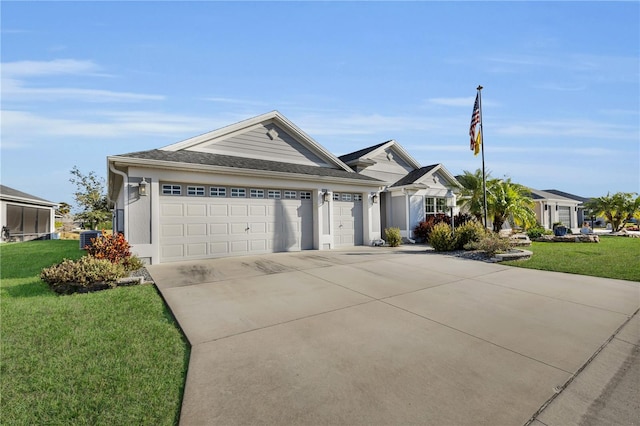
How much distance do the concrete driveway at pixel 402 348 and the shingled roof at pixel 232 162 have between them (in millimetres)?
4712

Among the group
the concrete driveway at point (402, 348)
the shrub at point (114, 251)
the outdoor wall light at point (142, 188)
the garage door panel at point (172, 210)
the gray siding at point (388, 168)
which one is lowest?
the concrete driveway at point (402, 348)

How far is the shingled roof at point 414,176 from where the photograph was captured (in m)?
17.4

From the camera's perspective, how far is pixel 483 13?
842 cm

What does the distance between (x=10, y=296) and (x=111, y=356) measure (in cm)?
467

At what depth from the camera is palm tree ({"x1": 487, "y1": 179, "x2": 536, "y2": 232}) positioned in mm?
Result: 15680

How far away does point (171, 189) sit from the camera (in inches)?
383

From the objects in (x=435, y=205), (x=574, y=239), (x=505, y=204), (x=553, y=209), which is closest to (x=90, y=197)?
(x=435, y=205)

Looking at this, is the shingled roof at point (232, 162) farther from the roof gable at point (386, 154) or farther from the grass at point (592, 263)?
the grass at point (592, 263)

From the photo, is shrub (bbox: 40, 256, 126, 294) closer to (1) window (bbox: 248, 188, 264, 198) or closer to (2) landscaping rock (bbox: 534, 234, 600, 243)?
(1) window (bbox: 248, 188, 264, 198)

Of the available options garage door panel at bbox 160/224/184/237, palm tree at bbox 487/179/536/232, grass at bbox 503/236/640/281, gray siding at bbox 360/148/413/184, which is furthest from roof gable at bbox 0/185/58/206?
palm tree at bbox 487/179/536/232

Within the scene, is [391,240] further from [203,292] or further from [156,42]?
[156,42]

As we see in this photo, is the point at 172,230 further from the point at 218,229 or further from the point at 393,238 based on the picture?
the point at 393,238

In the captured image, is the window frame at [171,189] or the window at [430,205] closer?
the window frame at [171,189]

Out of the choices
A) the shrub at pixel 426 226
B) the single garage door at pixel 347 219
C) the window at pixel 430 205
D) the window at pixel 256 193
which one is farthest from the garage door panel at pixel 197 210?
the window at pixel 430 205
